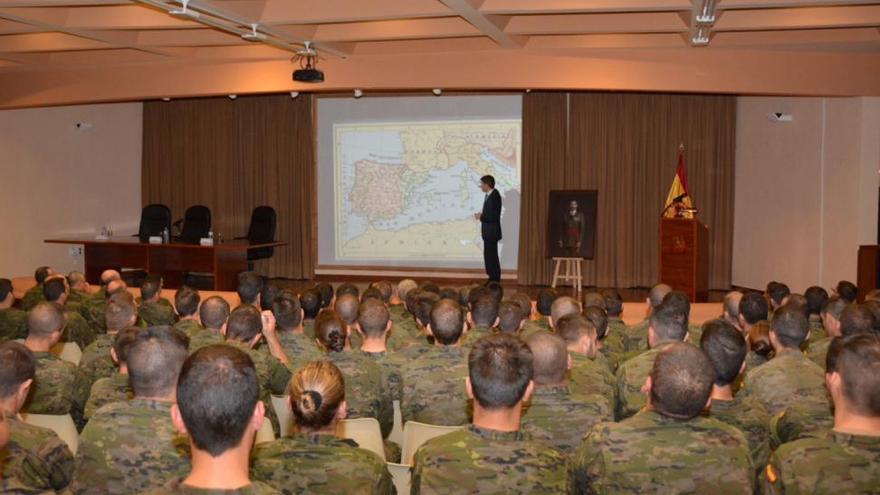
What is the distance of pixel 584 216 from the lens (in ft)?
43.8

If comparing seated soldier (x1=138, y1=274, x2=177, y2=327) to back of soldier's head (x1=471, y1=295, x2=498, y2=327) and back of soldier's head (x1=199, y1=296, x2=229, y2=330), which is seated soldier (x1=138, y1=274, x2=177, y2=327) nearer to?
back of soldier's head (x1=199, y1=296, x2=229, y2=330)

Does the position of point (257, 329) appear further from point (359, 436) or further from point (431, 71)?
point (431, 71)

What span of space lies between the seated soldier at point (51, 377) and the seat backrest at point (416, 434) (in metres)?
1.83

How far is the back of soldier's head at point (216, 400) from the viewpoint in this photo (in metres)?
1.92

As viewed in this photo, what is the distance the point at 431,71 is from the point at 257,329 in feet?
21.5

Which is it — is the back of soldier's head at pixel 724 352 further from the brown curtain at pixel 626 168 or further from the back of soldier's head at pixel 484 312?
the brown curtain at pixel 626 168

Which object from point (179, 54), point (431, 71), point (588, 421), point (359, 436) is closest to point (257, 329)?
point (359, 436)

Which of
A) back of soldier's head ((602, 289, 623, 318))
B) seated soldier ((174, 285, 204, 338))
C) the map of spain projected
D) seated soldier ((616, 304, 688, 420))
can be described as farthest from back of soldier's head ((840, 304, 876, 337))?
the map of spain projected

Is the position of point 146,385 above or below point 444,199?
below

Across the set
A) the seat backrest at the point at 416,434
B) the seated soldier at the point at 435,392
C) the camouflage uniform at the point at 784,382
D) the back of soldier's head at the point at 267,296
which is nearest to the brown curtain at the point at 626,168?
the back of soldier's head at the point at 267,296

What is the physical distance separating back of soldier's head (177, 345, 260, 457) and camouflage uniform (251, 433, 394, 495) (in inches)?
25.1

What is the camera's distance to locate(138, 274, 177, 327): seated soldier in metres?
6.58

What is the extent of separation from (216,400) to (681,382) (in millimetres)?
1407

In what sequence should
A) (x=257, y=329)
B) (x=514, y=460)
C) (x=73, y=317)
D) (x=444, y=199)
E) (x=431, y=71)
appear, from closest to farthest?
(x=514, y=460)
(x=257, y=329)
(x=73, y=317)
(x=431, y=71)
(x=444, y=199)
